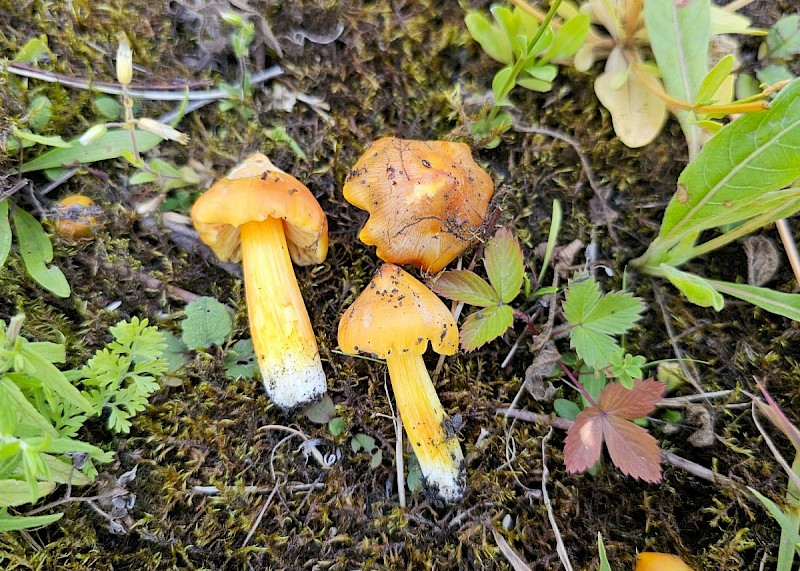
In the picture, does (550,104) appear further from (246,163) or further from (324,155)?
(246,163)

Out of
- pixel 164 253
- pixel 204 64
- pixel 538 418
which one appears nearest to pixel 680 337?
pixel 538 418

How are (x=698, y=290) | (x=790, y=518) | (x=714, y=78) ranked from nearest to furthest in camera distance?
(x=698, y=290) < (x=714, y=78) < (x=790, y=518)

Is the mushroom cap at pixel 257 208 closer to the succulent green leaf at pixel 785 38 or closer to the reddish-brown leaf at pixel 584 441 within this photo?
the reddish-brown leaf at pixel 584 441

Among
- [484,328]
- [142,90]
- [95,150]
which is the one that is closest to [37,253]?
[95,150]

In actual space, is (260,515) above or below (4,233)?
below

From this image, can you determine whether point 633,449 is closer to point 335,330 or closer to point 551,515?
point 551,515

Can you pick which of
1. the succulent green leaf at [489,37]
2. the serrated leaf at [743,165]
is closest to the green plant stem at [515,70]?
the succulent green leaf at [489,37]
